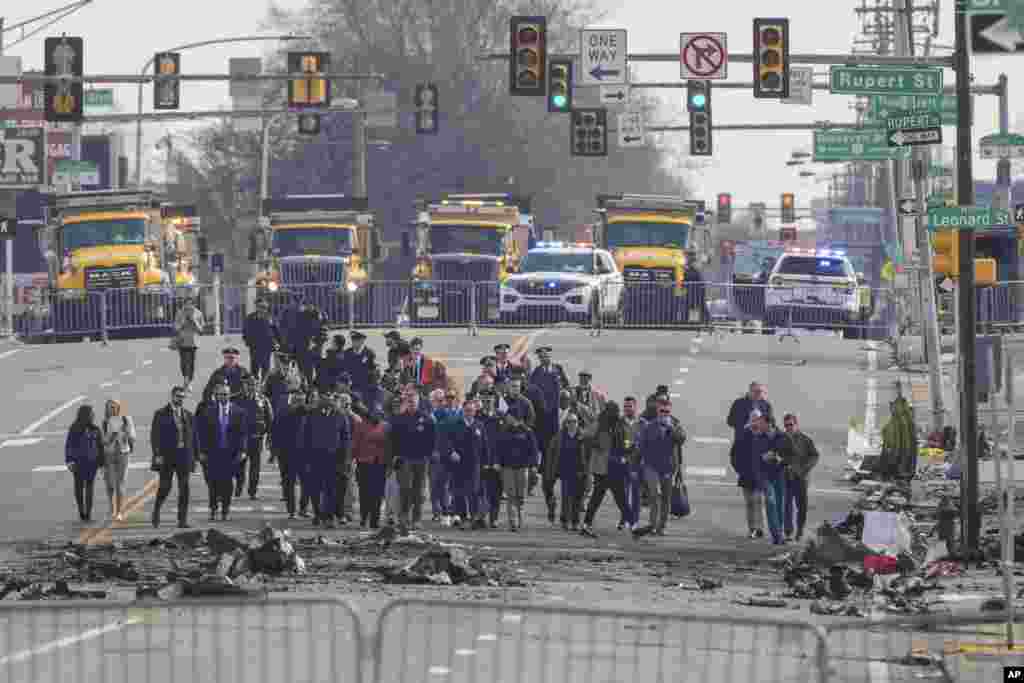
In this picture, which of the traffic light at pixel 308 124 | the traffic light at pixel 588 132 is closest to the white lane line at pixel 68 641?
the traffic light at pixel 308 124

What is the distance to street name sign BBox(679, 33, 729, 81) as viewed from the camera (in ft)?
130

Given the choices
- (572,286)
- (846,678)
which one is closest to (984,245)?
(572,286)

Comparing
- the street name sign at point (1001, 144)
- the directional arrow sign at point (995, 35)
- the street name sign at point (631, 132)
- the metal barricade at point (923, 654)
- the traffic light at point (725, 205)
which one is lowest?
the metal barricade at point (923, 654)

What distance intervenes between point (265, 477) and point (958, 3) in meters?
11.6

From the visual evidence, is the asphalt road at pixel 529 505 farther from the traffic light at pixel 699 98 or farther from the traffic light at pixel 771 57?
the traffic light at pixel 771 57

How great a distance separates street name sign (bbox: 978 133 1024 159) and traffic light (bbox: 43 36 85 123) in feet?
53.6

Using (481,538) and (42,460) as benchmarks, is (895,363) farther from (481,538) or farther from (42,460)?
(481,538)

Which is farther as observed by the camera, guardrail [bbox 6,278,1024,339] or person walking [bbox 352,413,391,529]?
guardrail [bbox 6,278,1024,339]

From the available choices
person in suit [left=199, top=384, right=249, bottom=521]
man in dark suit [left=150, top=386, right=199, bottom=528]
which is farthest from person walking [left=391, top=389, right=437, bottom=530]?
man in dark suit [left=150, top=386, right=199, bottom=528]

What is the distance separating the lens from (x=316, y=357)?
32.3 m

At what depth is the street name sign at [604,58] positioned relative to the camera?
44031 millimetres

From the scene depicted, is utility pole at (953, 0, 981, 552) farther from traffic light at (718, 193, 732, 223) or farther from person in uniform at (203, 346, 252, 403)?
traffic light at (718, 193, 732, 223)

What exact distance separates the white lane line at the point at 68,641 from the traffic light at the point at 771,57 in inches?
972

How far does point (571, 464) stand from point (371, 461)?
2.07 m
